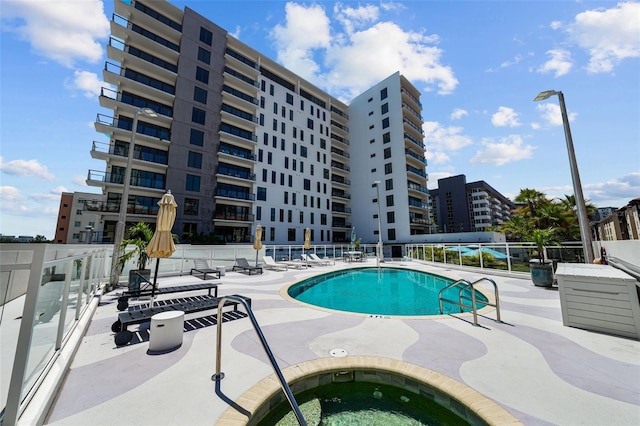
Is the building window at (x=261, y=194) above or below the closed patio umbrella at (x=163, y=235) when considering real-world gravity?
above

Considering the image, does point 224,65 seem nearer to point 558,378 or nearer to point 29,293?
point 29,293

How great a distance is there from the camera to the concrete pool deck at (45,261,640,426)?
101 inches

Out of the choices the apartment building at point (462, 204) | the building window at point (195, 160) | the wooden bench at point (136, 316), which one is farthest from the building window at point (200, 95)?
the apartment building at point (462, 204)

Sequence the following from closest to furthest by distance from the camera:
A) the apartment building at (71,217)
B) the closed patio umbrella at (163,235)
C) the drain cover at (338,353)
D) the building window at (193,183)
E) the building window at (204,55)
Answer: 1. the drain cover at (338,353)
2. the closed patio umbrella at (163,235)
3. the building window at (193,183)
4. the building window at (204,55)
5. the apartment building at (71,217)

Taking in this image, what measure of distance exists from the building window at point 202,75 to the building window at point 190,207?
14328 millimetres

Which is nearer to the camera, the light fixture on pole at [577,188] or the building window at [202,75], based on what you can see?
the light fixture on pole at [577,188]

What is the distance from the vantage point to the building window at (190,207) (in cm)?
2495

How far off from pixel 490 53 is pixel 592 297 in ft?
35.5

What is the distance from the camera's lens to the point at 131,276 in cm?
827

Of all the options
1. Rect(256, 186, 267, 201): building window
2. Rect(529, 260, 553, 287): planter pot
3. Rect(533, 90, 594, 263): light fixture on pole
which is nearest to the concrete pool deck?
Rect(533, 90, 594, 263): light fixture on pole

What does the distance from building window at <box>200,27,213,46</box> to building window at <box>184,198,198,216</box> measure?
19391mm

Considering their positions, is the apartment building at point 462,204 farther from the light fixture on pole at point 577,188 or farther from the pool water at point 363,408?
the pool water at point 363,408

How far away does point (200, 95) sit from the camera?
2728 centimetres

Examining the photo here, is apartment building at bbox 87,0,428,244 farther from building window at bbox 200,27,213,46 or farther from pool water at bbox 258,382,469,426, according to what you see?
pool water at bbox 258,382,469,426
